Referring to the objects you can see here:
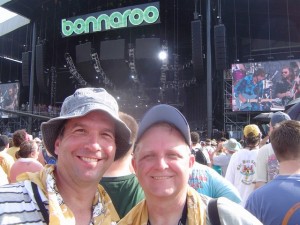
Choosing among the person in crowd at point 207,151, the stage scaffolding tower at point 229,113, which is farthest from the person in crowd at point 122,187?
the stage scaffolding tower at point 229,113

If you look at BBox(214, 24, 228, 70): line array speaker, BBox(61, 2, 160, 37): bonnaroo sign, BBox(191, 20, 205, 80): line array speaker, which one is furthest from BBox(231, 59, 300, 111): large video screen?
BBox(61, 2, 160, 37): bonnaroo sign

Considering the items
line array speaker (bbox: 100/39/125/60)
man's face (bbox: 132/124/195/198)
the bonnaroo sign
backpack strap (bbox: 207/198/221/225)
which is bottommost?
backpack strap (bbox: 207/198/221/225)

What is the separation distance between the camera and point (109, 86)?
71.3ft

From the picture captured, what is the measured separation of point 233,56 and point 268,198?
57.8 ft

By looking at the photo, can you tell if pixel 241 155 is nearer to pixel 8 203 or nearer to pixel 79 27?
pixel 8 203

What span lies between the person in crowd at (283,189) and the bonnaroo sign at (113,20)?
14666mm

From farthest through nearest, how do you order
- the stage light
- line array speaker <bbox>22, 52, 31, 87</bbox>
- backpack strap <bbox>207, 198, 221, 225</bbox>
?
line array speaker <bbox>22, 52, 31, 87</bbox> → the stage light → backpack strap <bbox>207, 198, 221, 225</bbox>

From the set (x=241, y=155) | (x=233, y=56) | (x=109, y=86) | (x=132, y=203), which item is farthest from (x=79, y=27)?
(x=132, y=203)

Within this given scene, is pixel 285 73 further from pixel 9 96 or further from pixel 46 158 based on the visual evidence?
pixel 9 96

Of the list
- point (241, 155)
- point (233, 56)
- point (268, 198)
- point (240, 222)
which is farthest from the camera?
point (233, 56)

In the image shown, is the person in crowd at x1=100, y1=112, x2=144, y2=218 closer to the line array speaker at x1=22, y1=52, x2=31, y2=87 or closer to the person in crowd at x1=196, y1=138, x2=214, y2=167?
the person in crowd at x1=196, y1=138, x2=214, y2=167

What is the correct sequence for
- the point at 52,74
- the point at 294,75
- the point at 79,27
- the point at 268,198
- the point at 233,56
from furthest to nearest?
the point at 52,74
the point at 233,56
the point at 79,27
the point at 294,75
the point at 268,198

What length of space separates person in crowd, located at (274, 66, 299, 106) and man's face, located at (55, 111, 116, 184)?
14112 mm

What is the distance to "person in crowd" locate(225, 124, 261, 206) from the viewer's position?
3879 millimetres
